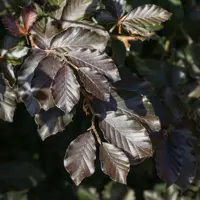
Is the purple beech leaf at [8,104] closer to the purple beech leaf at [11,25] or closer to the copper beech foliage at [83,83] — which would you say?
the copper beech foliage at [83,83]

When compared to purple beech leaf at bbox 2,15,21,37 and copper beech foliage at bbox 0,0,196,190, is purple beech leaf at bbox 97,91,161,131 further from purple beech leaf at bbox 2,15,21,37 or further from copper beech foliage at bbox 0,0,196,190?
purple beech leaf at bbox 2,15,21,37

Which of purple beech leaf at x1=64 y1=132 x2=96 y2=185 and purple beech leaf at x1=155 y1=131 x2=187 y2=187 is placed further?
purple beech leaf at x1=155 y1=131 x2=187 y2=187

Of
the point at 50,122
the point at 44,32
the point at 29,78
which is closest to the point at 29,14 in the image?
the point at 44,32

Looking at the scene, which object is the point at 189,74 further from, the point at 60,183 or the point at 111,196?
the point at 60,183

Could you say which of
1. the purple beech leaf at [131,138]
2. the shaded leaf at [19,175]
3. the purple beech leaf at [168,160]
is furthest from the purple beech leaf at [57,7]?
the shaded leaf at [19,175]

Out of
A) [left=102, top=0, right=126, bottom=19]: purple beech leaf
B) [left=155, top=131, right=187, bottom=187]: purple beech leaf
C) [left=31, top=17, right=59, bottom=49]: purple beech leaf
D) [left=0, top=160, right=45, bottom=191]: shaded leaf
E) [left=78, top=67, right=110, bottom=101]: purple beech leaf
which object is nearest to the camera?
[left=78, top=67, right=110, bottom=101]: purple beech leaf

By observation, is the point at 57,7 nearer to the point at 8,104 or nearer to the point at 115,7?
the point at 115,7

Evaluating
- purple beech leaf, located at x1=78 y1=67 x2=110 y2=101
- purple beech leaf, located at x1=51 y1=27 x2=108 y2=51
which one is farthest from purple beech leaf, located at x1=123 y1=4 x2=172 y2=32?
purple beech leaf, located at x1=78 y1=67 x2=110 y2=101
